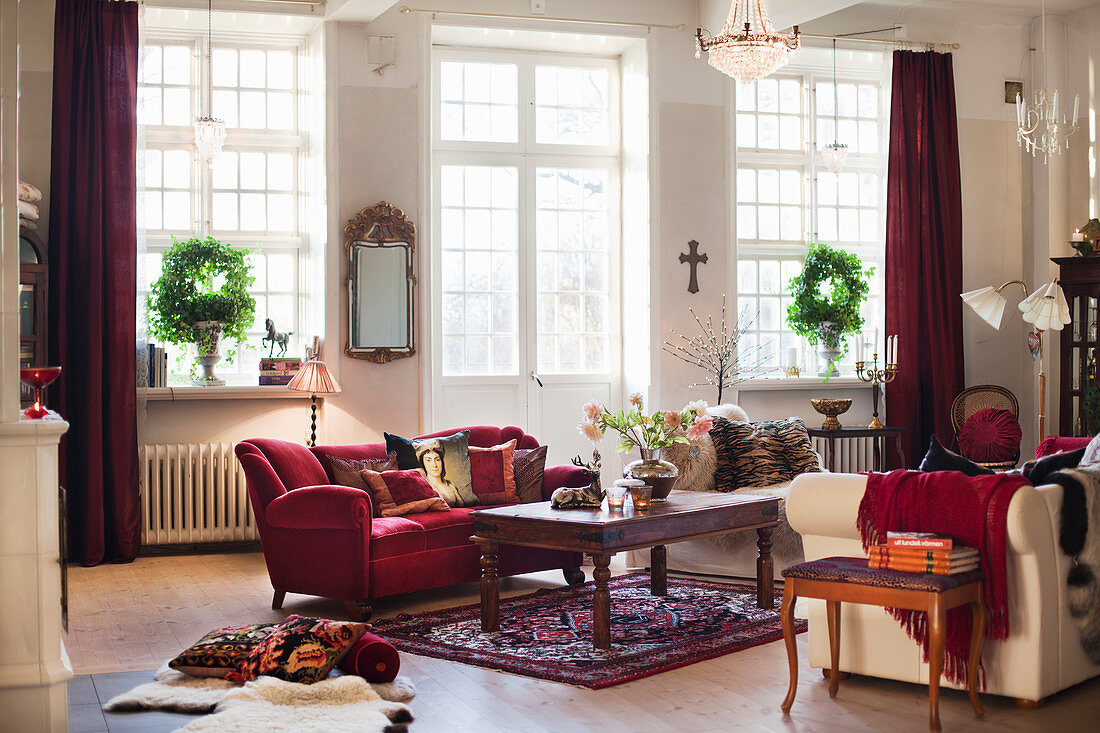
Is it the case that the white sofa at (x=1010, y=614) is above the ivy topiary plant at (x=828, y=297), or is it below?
below

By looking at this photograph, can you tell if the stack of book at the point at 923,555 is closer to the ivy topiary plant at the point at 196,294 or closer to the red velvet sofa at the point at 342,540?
the red velvet sofa at the point at 342,540

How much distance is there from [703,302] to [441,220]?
75.6 inches

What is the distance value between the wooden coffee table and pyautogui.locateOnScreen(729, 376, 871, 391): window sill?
2.52 metres

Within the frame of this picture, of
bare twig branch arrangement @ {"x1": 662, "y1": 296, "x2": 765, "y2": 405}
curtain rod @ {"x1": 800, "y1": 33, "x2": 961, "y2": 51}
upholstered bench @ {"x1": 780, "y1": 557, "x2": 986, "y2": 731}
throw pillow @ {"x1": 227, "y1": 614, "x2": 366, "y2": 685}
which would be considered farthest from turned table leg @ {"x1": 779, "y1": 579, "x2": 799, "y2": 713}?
curtain rod @ {"x1": 800, "y1": 33, "x2": 961, "y2": 51}

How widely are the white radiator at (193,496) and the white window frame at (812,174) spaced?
376 centimetres

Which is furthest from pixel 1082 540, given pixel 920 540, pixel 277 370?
pixel 277 370

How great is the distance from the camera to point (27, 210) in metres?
6.27

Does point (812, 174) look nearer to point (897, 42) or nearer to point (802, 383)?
point (897, 42)

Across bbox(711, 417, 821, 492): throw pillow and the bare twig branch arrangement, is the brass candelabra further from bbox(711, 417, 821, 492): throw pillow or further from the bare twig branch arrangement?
bbox(711, 417, 821, 492): throw pillow

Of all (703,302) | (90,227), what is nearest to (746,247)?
(703,302)

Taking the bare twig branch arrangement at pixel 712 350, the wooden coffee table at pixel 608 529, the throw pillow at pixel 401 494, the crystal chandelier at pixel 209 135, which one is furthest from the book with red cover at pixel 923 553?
the crystal chandelier at pixel 209 135

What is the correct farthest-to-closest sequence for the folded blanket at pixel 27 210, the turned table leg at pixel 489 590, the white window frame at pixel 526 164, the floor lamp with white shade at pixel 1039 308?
the white window frame at pixel 526 164
the floor lamp with white shade at pixel 1039 308
the folded blanket at pixel 27 210
the turned table leg at pixel 489 590

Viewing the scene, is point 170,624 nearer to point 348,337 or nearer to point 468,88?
point 348,337

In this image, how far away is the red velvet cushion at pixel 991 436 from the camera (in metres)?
7.32
